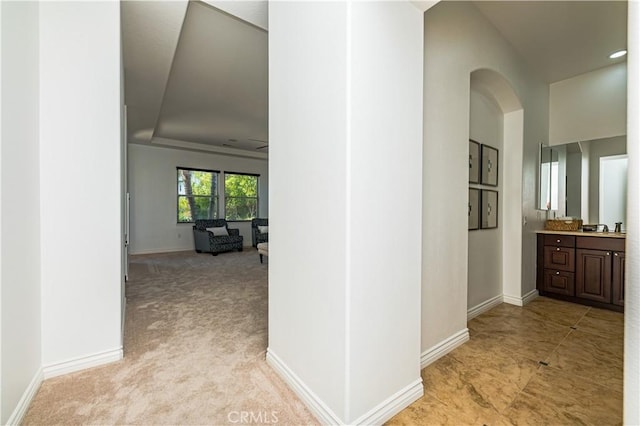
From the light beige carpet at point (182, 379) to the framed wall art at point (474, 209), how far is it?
224cm

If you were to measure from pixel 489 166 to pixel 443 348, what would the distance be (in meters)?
2.03

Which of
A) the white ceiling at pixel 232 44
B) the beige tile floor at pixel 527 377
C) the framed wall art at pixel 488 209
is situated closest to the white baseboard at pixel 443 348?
the beige tile floor at pixel 527 377

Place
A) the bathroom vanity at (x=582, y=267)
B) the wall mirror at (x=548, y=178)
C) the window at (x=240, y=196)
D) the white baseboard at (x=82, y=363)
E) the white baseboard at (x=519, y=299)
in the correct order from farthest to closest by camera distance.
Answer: the window at (x=240, y=196)
the wall mirror at (x=548, y=178)
the white baseboard at (x=519, y=299)
the bathroom vanity at (x=582, y=267)
the white baseboard at (x=82, y=363)

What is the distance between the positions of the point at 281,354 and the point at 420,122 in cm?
169

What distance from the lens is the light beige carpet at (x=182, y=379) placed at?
1527 millimetres

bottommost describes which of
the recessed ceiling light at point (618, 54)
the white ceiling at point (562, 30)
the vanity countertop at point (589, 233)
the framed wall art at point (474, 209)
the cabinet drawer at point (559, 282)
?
the cabinet drawer at point (559, 282)

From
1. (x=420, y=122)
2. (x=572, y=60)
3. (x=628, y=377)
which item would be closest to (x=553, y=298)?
(x=572, y=60)

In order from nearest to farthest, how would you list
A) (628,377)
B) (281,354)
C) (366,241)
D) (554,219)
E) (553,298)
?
1. (628,377)
2. (366,241)
3. (281,354)
4. (553,298)
5. (554,219)

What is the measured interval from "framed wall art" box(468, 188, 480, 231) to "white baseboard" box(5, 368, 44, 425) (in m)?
3.43

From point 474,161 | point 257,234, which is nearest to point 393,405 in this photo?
point 474,161

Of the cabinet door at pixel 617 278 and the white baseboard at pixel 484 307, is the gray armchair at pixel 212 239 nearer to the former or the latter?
the white baseboard at pixel 484 307

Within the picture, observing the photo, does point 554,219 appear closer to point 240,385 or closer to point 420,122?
point 420,122

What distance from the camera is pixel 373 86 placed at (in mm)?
1454

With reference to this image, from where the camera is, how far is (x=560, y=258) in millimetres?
3580
